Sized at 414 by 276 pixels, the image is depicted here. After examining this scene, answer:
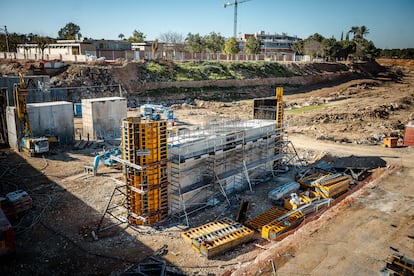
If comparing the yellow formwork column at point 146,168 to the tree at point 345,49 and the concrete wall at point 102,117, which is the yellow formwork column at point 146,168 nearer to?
the concrete wall at point 102,117

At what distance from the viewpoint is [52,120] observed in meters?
25.5

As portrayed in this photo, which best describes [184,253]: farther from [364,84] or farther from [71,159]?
[364,84]

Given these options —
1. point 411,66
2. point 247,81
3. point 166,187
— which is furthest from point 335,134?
point 411,66

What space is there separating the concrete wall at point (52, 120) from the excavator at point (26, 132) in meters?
0.85

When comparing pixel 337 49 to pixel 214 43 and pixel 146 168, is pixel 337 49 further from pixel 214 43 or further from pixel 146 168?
pixel 146 168

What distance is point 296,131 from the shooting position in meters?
30.4

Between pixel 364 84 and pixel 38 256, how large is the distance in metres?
59.7

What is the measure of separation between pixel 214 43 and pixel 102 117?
2503 inches

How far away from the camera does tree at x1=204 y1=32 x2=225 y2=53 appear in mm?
85131

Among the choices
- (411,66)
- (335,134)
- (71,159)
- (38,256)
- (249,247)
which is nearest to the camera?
(38,256)

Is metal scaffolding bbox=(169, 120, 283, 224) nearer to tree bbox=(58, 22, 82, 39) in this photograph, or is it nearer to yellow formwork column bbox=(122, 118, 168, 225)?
yellow formwork column bbox=(122, 118, 168, 225)

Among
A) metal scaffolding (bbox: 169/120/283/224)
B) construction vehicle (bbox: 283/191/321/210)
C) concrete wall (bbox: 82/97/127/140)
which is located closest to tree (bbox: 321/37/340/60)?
concrete wall (bbox: 82/97/127/140)

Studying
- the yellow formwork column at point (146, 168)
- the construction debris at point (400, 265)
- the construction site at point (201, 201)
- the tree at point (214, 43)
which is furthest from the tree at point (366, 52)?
the construction debris at point (400, 265)

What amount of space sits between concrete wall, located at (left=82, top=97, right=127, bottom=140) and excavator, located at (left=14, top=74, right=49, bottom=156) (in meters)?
4.34
